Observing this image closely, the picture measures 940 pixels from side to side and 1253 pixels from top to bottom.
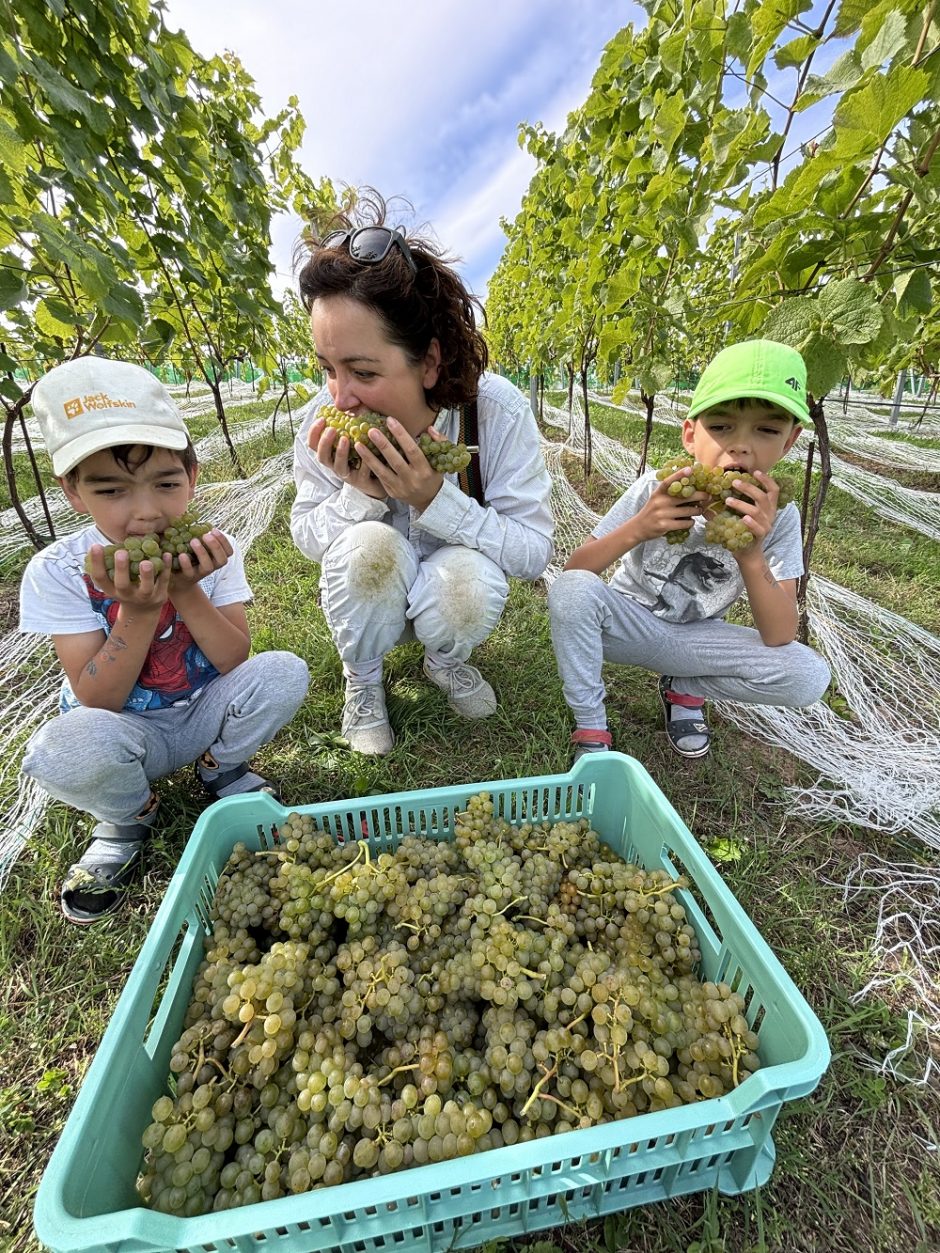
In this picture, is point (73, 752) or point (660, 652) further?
point (660, 652)

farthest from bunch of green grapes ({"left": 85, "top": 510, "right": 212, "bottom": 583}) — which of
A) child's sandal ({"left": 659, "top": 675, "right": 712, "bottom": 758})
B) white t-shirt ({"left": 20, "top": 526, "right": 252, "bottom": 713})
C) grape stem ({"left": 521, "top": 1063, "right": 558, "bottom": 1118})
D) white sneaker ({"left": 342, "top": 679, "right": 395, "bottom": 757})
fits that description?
child's sandal ({"left": 659, "top": 675, "right": 712, "bottom": 758})

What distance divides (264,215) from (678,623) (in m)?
4.09

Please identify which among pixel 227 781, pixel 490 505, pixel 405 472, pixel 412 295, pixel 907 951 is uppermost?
pixel 412 295

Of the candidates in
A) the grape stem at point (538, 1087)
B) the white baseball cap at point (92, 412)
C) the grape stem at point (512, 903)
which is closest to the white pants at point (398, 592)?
the white baseball cap at point (92, 412)

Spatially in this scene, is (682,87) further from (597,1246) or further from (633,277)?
(597,1246)

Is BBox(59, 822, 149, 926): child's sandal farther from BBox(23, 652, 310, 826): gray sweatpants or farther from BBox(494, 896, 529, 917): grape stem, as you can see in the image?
BBox(494, 896, 529, 917): grape stem

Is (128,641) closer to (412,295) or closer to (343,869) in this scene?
(343,869)

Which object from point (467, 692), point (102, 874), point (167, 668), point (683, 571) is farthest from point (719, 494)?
point (102, 874)

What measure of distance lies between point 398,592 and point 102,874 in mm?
1272

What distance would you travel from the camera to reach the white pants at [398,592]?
2.14 meters

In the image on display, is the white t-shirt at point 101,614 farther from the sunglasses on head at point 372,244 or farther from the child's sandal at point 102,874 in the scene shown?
the sunglasses on head at point 372,244

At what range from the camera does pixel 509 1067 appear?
44.0 inches

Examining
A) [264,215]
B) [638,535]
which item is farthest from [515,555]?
[264,215]

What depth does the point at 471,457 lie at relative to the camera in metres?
2.27
